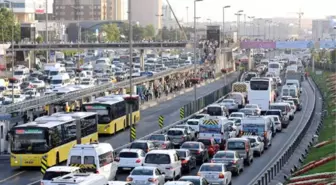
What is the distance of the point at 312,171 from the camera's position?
1650 inches

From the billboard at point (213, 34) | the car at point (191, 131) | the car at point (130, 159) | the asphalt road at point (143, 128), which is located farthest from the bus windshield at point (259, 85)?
the billboard at point (213, 34)

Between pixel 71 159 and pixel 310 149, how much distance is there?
1785 cm

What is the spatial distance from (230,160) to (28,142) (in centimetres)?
950

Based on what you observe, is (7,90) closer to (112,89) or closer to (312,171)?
(112,89)

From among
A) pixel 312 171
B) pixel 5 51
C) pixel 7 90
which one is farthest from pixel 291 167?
pixel 5 51

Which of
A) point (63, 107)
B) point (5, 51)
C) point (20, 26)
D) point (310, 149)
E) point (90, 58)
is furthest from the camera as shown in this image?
point (90, 58)

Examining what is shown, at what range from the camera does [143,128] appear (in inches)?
2608

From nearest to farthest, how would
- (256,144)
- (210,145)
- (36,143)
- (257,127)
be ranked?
1. (36,143)
2. (210,145)
3. (256,144)
4. (257,127)

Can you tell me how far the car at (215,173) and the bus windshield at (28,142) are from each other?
9.47 meters

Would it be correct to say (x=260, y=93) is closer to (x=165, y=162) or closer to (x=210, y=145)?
(x=210, y=145)

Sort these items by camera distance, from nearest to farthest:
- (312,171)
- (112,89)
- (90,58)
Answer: (312,171) < (112,89) < (90,58)

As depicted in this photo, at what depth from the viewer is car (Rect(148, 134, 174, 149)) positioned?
159 feet

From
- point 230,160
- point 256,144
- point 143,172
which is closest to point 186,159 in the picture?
point 230,160

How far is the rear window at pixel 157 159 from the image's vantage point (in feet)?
133
